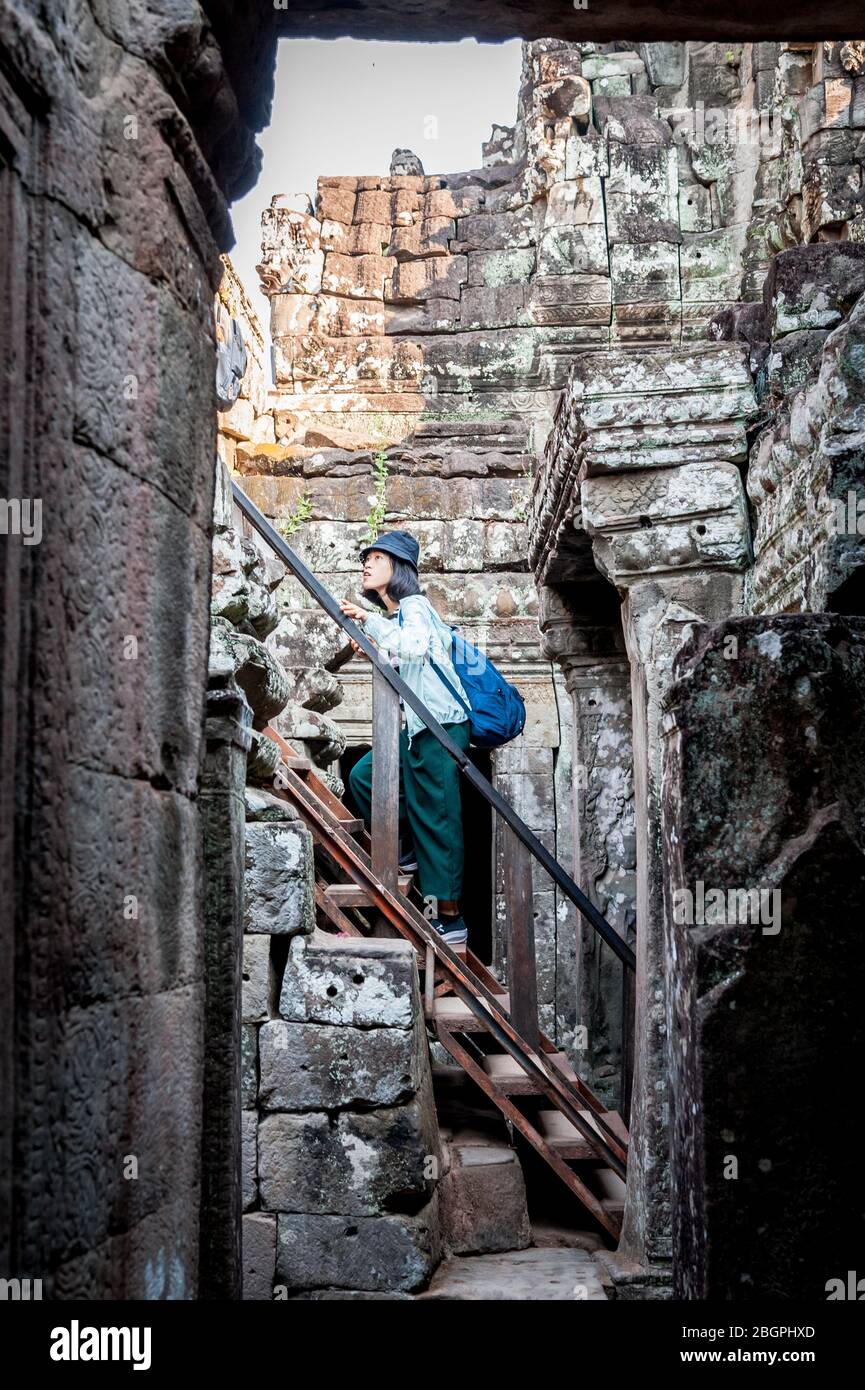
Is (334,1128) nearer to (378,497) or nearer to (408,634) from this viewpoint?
(408,634)

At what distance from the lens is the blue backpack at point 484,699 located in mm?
5703

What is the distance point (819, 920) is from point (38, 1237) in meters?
1.40

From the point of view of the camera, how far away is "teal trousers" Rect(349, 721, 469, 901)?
5.47 metres

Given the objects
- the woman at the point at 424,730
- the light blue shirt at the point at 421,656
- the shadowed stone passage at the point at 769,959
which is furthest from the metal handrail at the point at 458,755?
the shadowed stone passage at the point at 769,959

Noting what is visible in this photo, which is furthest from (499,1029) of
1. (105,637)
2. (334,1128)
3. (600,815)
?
(105,637)

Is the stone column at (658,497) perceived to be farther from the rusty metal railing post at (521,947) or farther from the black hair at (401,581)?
the black hair at (401,581)

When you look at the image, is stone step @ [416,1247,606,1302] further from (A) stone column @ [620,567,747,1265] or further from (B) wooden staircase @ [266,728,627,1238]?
(B) wooden staircase @ [266,728,627,1238]

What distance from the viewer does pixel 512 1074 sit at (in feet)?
16.1

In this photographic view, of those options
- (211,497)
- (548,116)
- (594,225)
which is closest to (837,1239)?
(211,497)

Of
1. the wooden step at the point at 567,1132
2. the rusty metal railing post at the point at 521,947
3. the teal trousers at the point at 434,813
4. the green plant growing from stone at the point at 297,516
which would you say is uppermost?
the green plant growing from stone at the point at 297,516

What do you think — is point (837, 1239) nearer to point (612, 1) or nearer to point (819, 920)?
point (819, 920)

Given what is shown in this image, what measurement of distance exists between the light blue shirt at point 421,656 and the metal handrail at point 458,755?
1.57 feet

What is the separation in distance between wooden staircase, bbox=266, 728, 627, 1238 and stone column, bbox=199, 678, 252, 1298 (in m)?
2.28

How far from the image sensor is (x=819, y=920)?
2.25 metres
